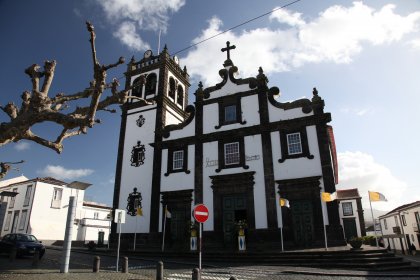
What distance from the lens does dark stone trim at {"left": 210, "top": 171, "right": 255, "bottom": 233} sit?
64.5 feet

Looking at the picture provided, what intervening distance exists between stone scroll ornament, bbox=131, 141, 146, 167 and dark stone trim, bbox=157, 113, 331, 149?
1.09 m

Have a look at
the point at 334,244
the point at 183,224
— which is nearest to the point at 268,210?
the point at 334,244

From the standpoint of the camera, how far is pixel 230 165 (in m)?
21.0

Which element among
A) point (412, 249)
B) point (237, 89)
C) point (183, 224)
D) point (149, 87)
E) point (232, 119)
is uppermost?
point (149, 87)

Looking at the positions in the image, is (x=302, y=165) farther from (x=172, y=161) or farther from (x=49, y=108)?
(x=49, y=108)

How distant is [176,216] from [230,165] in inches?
207

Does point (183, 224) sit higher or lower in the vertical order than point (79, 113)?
lower

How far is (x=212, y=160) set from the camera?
2169cm

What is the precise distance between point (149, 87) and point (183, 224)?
12.4 m

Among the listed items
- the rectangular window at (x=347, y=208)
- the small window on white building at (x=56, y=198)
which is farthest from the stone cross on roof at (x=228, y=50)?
the rectangular window at (x=347, y=208)

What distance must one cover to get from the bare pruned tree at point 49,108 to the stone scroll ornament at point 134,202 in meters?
13.2

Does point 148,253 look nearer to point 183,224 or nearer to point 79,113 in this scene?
point 183,224

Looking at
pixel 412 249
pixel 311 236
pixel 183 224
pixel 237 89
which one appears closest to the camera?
pixel 311 236

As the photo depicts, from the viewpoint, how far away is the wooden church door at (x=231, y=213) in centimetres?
1969
